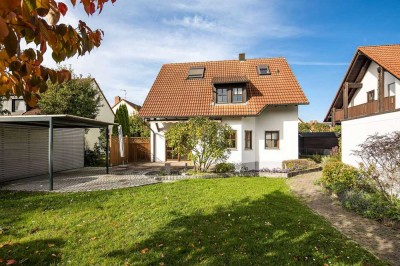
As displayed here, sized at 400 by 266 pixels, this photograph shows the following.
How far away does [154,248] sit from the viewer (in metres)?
5.01

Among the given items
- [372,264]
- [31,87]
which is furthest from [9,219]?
[372,264]

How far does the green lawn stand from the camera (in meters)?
4.69

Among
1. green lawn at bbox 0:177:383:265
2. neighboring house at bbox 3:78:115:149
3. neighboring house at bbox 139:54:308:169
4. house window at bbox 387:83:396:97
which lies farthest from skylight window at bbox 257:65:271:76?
neighboring house at bbox 3:78:115:149

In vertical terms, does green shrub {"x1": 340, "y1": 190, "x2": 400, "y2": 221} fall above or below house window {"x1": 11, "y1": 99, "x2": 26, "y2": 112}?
below

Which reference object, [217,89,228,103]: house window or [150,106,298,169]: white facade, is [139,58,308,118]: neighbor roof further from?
[150,106,298,169]: white facade

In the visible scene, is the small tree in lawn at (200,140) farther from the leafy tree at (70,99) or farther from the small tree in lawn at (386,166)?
the leafy tree at (70,99)

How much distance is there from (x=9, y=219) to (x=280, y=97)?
17085mm

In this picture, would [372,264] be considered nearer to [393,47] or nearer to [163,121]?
[163,121]

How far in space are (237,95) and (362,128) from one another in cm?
831

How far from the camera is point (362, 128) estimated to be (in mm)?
13852

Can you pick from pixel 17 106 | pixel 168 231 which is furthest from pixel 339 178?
pixel 17 106

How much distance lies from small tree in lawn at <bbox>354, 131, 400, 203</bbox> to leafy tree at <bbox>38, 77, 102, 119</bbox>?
2053cm

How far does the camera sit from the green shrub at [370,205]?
7.03m

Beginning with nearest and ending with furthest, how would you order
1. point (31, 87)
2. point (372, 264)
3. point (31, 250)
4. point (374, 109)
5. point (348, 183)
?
point (31, 87)
point (372, 264)
point (31, 250)
point (348, 183)
point (374, 109)
